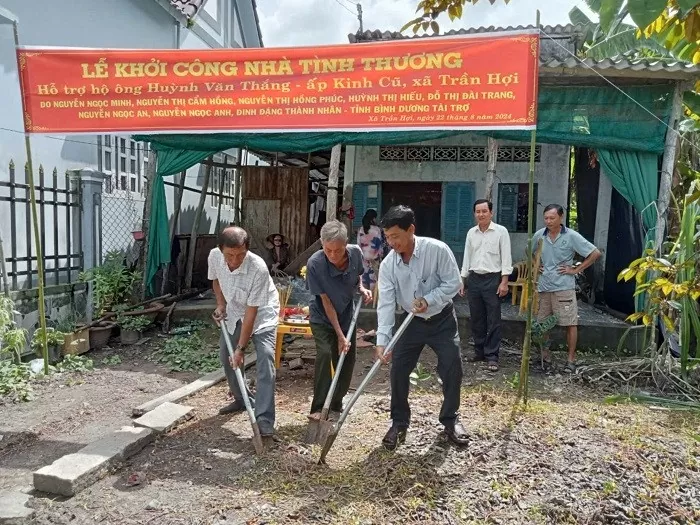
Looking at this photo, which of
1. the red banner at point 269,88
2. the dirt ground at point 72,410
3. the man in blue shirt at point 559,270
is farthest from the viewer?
the man in blue shirt at point 559,270

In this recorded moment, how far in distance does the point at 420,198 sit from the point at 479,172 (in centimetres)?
110

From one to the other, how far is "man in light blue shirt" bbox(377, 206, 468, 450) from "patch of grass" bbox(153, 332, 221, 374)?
2919mm

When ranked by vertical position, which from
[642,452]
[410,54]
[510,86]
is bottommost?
[642,452]

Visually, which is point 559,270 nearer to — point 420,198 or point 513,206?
point 513,206

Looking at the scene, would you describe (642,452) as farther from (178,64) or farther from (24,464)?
(178,64)

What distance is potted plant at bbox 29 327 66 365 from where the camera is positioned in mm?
6012

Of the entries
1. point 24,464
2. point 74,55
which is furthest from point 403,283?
point 74,55

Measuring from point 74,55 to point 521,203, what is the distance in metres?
7.01

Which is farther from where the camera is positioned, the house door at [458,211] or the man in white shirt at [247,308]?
the house door at [458,211]

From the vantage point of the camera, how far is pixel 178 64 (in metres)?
5.09

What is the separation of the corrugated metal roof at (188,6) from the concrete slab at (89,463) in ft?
28.4

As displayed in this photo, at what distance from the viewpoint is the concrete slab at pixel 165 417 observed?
4.20 m

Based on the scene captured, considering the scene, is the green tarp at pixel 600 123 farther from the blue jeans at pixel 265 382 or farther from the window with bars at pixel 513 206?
the blue jeans at pixel 265 382

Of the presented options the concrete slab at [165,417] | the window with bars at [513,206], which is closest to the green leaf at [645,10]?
the concrete slab at [165,417]
